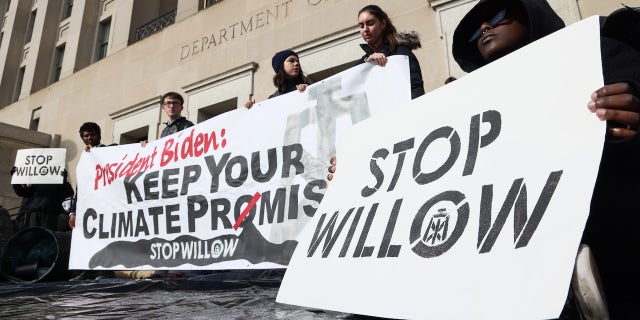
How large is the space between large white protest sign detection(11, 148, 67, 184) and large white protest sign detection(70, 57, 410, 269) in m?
1.28

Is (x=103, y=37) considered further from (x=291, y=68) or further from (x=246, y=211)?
(x=246, y=211)

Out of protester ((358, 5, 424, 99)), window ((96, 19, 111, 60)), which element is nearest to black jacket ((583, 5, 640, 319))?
protester ((358, 5, 424, 99))

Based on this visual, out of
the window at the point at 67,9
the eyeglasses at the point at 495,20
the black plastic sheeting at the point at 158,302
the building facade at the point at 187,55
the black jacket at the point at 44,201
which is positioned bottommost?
the black plastic sheeting at the point at 158,302

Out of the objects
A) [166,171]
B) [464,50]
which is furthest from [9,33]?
[464,50]

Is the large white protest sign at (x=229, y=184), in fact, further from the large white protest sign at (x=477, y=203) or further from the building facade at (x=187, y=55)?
the building facade at (x=187, y=55)

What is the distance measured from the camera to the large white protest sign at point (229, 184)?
266cm

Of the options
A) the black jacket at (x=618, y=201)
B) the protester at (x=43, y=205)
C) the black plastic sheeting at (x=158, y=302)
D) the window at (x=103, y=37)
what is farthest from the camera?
the window at (x=103, y=37)

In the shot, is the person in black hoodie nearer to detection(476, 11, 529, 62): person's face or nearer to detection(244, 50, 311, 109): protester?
detection(476, 11, 529, 62): person's face

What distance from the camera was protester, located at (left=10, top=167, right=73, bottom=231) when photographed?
4.93m

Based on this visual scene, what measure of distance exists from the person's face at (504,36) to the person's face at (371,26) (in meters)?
1.29

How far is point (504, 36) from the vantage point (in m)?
1.59

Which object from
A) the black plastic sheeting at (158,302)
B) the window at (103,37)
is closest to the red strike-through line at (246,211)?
the black plastic sheeting at (158,302)

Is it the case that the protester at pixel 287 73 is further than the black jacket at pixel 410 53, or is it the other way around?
the protester at pixel 287 73

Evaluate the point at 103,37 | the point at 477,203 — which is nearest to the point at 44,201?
the point at 477,203
